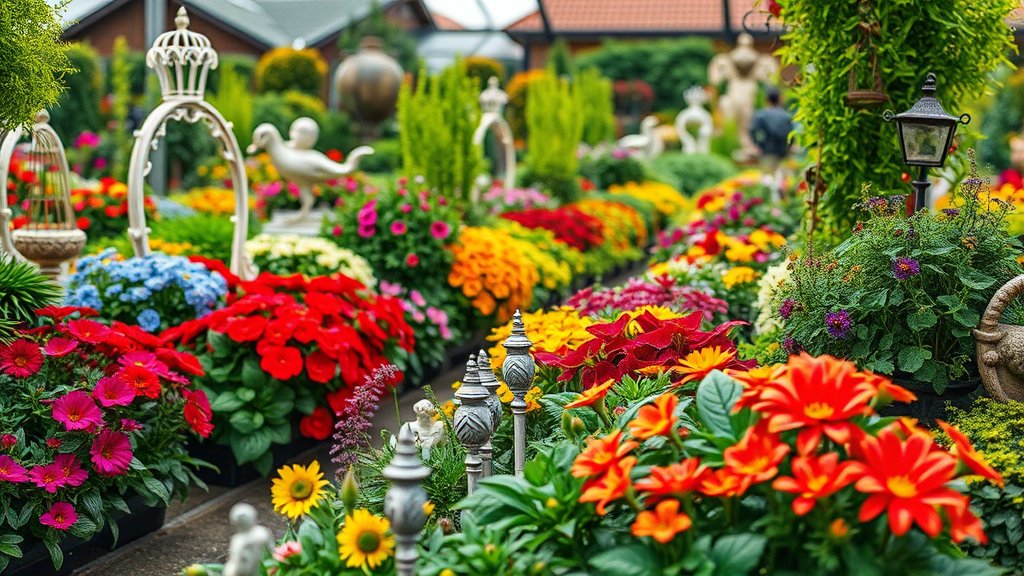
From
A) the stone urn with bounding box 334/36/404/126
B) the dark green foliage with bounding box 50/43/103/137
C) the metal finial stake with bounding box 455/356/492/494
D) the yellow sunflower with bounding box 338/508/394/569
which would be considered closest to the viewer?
the yellow sunflower with bounding box 338/508/394/569

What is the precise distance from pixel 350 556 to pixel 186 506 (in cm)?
228

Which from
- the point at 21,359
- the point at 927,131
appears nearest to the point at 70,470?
the point at 21,359

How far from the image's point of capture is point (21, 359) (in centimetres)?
338

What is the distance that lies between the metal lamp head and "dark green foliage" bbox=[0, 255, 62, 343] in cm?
340

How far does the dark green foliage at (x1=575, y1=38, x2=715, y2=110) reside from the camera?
97.6 feet

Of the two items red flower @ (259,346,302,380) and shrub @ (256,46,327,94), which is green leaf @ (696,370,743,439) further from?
shrub @ (256,46,327,94)

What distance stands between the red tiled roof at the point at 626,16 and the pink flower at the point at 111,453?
29.3 m

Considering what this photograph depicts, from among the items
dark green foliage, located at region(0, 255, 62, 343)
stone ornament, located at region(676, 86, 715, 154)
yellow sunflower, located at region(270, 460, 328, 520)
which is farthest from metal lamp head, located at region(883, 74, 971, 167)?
stone ornament, located at region(676, 86, 715, 154)

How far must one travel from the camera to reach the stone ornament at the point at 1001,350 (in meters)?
3.11

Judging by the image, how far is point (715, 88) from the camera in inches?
997

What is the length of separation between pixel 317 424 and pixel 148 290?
3.33ft

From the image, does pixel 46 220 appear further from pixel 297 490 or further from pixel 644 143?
pixel 644 143

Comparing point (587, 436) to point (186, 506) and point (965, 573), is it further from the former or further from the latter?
point (186, 506)

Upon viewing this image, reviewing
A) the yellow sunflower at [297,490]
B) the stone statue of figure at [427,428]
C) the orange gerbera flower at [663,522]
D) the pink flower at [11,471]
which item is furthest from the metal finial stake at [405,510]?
the pink flower at [11,471]
